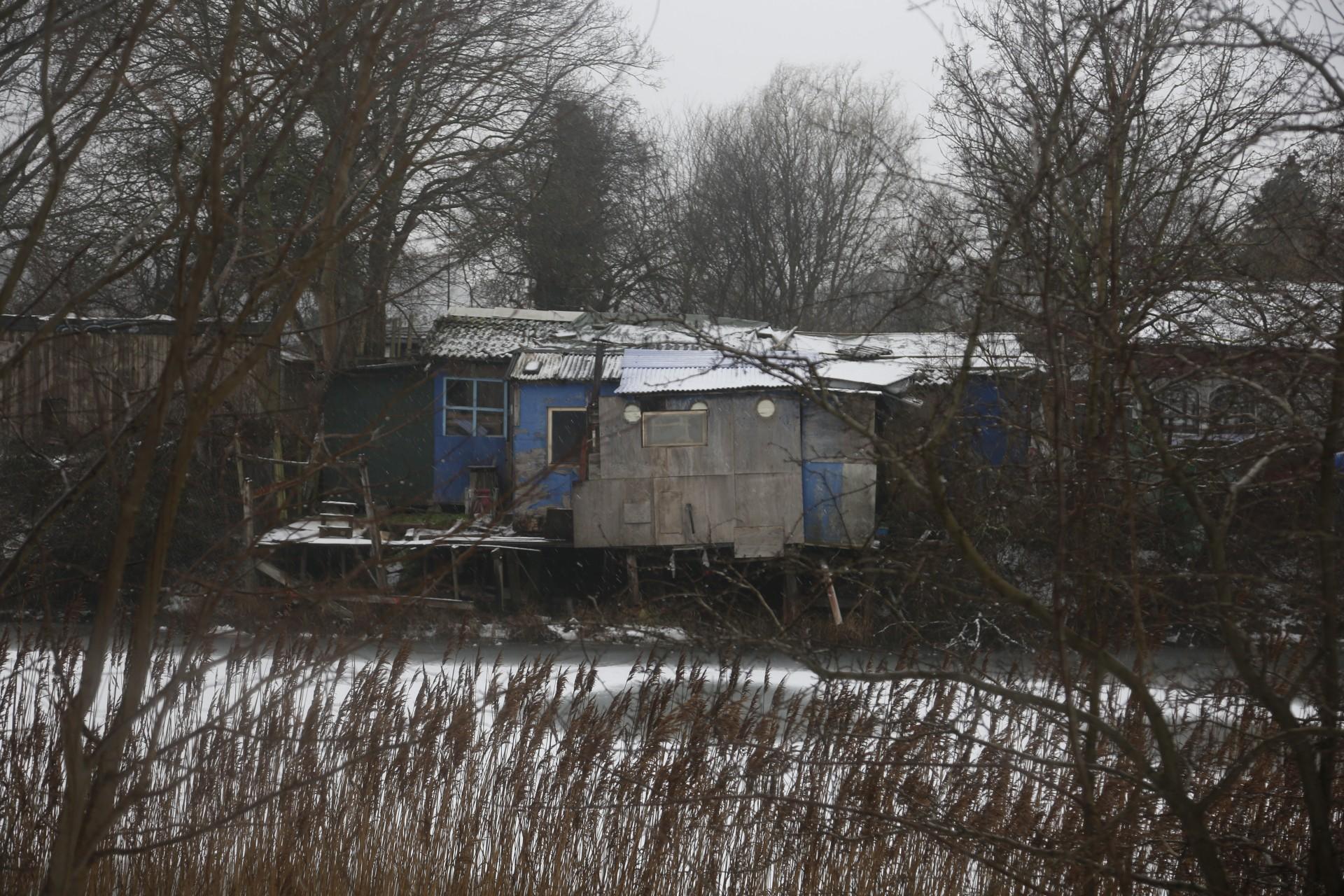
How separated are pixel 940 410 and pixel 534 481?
118cm

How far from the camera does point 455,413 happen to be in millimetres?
21594

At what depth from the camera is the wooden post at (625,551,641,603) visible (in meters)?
15.4

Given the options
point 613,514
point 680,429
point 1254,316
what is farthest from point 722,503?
point 1254,316

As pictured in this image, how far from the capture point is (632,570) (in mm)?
15758

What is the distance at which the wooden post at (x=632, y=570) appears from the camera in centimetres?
1541

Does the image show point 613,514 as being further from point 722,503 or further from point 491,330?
point 491,330

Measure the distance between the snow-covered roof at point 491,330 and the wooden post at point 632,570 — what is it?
592cm

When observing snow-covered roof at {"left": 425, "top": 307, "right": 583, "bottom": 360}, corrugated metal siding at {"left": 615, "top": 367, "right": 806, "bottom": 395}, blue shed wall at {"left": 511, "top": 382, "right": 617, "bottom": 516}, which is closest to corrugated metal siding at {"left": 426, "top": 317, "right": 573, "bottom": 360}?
snow-covered roof at {"left": 425, "top": 307, "right": 583, "bottom": 360}

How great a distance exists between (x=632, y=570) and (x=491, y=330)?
8.59 meters

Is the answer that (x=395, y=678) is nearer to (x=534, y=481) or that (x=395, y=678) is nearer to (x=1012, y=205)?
(x=534, y=481)

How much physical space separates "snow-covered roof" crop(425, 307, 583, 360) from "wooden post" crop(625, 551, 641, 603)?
19.4 feet

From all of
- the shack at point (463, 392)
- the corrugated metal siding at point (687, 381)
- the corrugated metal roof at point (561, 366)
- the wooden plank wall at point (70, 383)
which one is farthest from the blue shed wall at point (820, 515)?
the wooden plank wall at point (70, 383)

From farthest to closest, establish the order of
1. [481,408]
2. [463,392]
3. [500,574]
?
[463,392] < [481,408] < [500,574]

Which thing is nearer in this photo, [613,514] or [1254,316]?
[1254,316]
